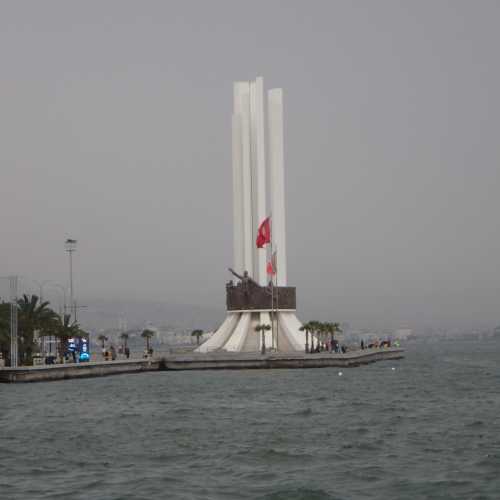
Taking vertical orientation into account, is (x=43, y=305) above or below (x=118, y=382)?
above

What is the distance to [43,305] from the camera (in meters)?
71.2

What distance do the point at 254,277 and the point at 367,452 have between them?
6345cm

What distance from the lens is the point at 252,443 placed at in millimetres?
29422

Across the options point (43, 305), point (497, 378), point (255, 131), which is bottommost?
point (497, 378)

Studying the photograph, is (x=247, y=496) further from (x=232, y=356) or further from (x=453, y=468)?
(x=232, y=356)

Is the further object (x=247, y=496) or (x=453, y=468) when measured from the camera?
(x=453, y=468)

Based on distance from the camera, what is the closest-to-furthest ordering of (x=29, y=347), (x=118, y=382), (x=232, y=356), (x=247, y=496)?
1. (x=247, y=496)
2. (x=118, y=382)
3. (x=29, y=347)
4. (x=232, y=356)

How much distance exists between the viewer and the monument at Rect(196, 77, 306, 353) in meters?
87.4

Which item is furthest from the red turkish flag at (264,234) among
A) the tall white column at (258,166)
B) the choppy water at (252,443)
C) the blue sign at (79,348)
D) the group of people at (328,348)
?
the choppy water at (252,443)

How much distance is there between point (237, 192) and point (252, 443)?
61764 millimetres

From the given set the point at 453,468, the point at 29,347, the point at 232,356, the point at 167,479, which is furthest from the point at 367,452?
the point at 232,356

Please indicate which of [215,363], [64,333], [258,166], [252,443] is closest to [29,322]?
[64,333]

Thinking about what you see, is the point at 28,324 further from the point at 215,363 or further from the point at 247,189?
the point at 247,189

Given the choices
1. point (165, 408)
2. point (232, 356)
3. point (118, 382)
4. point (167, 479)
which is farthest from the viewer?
point (232, 356)
